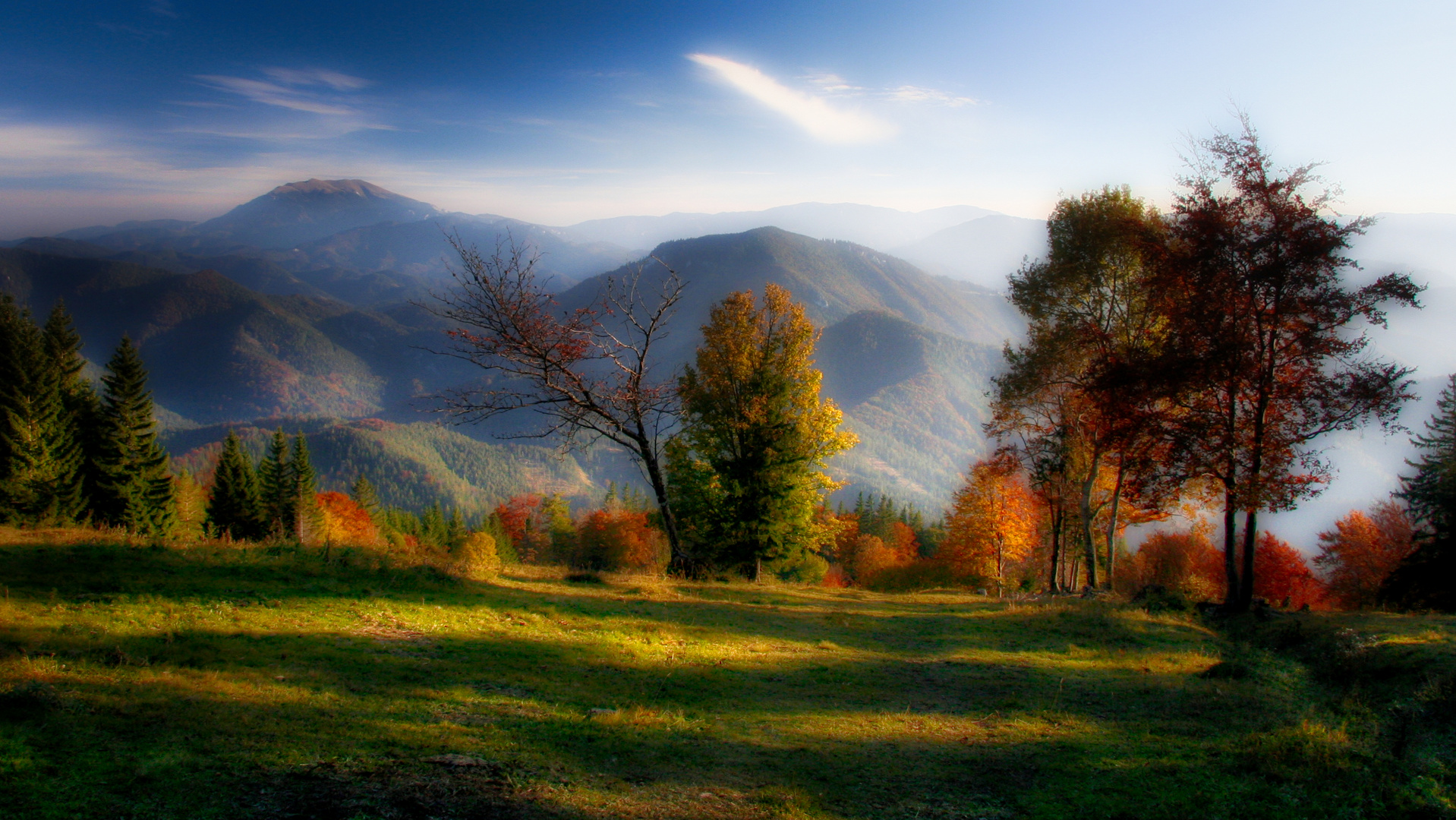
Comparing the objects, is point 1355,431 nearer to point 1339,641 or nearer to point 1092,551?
point 1339,641

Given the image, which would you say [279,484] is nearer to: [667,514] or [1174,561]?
[667,514]

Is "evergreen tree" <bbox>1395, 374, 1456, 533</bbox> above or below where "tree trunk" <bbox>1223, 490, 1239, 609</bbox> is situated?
above

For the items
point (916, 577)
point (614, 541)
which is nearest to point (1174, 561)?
point (916, 577)

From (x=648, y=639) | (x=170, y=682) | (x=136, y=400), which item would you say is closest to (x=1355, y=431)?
(x=648, y=639)

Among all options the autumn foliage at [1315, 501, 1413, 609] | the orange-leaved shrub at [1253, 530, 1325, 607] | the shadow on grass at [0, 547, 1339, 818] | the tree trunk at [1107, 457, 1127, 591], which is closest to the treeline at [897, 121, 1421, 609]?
the tree trunk at [1107, 457, 1127, 591]

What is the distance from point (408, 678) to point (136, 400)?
44.5 metres

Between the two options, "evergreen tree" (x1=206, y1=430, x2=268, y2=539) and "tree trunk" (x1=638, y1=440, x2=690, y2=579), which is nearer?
"tree trunk" (x1=638, y1=440, x2=690, y2=579)

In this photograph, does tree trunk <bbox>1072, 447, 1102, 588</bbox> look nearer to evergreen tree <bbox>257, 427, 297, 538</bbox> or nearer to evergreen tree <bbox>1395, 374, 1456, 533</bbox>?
evergreen tree <bbox>1395, 374, 1456, 533</bbox>

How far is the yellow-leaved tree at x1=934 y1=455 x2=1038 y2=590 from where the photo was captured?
31.7 metres

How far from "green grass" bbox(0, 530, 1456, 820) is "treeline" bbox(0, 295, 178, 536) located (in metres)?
28.3

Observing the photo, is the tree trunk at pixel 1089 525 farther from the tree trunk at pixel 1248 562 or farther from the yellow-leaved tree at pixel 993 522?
the yellow-leaved tree at pixel 993 522

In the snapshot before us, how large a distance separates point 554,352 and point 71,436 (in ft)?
117

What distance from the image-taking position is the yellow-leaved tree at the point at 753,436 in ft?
59.7

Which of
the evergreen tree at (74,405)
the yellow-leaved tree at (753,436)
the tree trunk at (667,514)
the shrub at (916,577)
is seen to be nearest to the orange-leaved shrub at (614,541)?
the shrub at (916,577)
